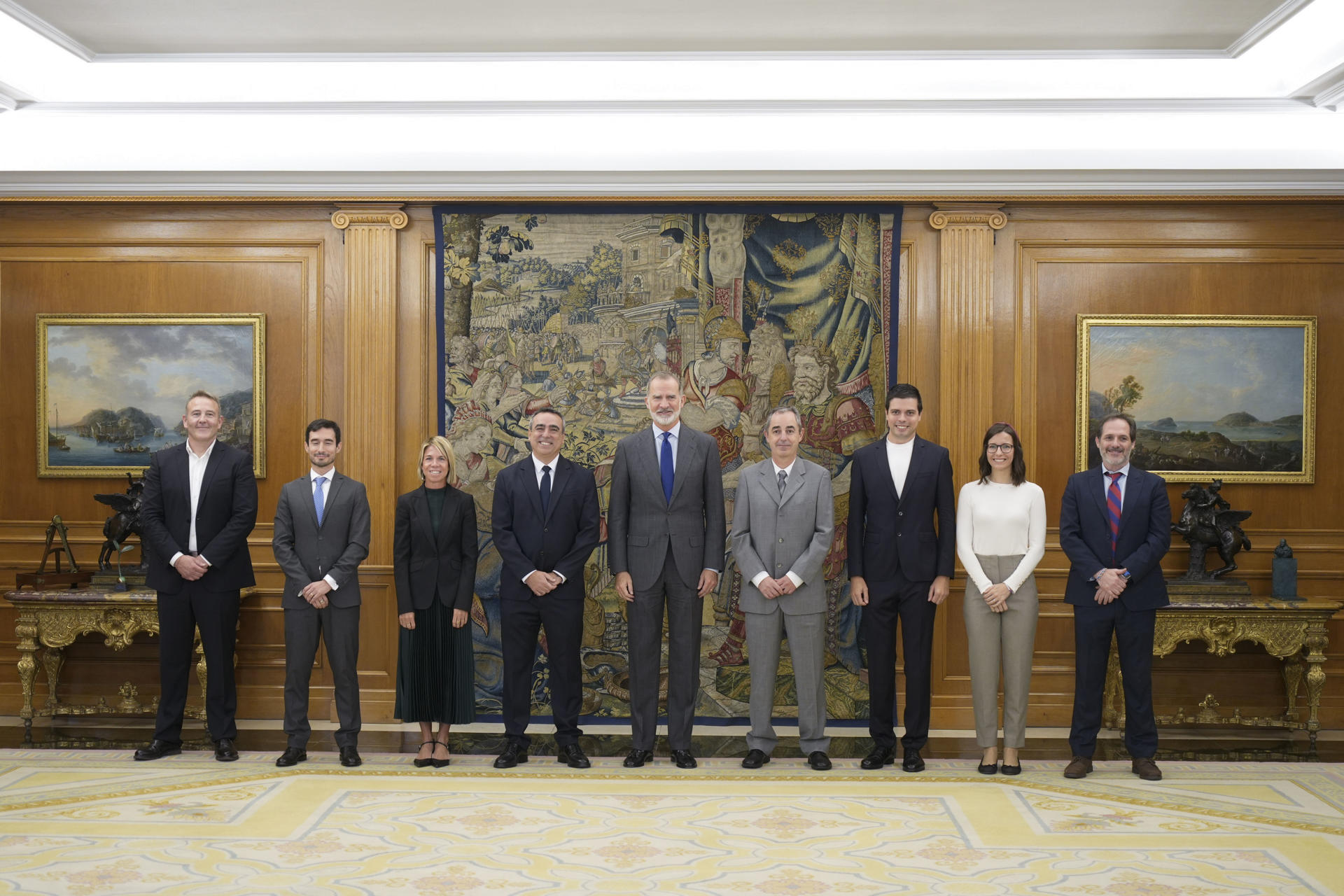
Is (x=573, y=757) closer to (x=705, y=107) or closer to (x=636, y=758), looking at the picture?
(x=636, y=758)

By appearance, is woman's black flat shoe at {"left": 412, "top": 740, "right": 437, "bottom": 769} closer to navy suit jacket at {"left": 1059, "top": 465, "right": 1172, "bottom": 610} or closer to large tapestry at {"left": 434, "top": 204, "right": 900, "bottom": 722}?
large tapestry at {"left": 434, "top": 204, "right": 900, "bottom": 722}

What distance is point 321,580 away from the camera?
547 centimetres

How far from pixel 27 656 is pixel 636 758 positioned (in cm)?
349

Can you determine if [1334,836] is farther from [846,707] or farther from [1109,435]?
[846,707]

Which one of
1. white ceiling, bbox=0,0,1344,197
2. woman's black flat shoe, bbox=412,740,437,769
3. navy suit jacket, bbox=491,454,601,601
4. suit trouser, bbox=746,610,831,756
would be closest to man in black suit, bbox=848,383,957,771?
suit trouser, bbox=746,610,831,756

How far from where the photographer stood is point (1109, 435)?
5.36 metres

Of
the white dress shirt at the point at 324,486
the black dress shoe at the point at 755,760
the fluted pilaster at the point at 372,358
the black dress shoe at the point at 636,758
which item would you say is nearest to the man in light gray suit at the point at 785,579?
the black dress shoe at the point at 755,760

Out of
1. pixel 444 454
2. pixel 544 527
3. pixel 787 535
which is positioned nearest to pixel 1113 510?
pixel 787 535

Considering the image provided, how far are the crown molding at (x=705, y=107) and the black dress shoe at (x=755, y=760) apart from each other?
11.6ft

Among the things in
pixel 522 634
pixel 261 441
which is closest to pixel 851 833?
pixel 522 634

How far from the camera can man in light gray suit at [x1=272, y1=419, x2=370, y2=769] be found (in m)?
5.43

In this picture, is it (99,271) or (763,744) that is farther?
(99,271)

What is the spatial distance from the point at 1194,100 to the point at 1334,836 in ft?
12.7

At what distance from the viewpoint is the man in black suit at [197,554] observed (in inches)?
218
